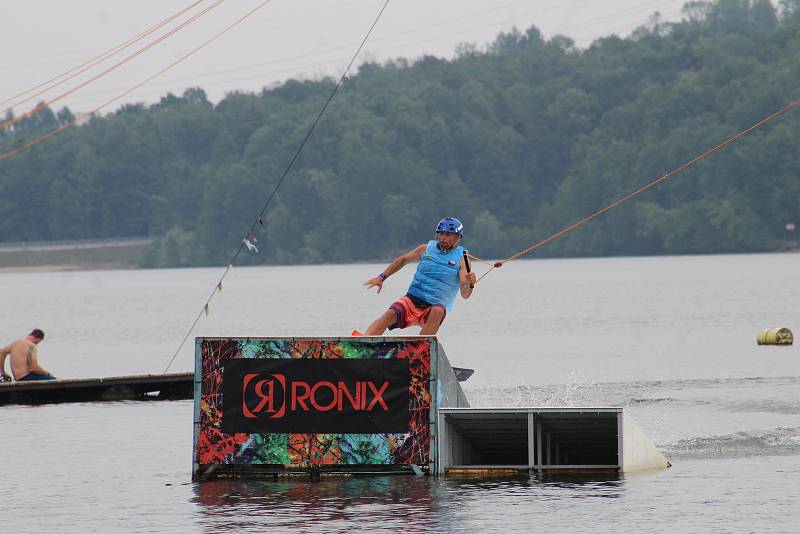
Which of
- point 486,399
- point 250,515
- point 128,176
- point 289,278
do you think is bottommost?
point 250,515

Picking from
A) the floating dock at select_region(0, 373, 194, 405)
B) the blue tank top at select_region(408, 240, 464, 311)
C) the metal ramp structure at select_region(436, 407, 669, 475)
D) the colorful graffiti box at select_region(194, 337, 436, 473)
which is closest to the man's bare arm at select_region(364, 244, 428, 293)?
the blue tank top at select_region(408, 240, 464, 311)

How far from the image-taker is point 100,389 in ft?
94.1

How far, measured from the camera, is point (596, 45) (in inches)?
7574

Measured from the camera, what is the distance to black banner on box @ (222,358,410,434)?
15664 millimetres

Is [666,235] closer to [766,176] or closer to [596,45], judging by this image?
[766,176]

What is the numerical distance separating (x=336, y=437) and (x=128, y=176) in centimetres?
18187

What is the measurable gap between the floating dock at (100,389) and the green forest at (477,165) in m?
122

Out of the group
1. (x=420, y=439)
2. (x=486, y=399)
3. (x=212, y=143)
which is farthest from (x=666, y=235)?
(x=420, y=439)

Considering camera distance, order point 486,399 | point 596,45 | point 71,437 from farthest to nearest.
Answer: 1. point 596,45
2. point 486,399
3. point 71,437

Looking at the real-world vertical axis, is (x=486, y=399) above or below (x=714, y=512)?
above

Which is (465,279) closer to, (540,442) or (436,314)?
(436,314)

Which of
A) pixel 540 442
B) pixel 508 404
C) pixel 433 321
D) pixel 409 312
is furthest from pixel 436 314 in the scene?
pixel 508 404

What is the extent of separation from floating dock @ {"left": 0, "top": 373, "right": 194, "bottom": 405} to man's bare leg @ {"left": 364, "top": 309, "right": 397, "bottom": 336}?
12.3m

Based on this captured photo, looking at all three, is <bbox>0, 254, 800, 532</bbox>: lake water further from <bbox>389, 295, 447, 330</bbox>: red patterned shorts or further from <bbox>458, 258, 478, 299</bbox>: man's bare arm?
<bbox>458, 258, 478, 299</bbox>: man's bare arm
